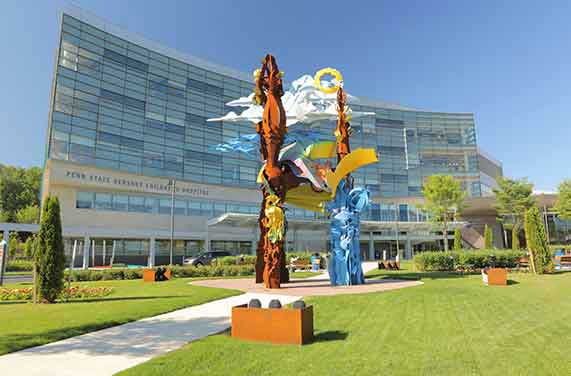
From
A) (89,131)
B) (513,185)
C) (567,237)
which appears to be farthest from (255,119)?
(567,237)

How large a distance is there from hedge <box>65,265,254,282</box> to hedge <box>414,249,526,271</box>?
12.1 m

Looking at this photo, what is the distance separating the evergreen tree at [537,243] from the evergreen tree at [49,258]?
843 inches

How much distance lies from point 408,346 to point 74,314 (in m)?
8.31

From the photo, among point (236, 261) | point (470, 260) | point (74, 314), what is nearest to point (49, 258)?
point (74, 314)

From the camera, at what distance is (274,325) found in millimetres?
6383

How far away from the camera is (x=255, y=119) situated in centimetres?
2727

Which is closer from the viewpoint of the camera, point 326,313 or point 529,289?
point 326,313

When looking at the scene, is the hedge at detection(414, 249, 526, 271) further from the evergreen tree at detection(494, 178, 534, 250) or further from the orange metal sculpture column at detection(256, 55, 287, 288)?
the evergreen tree at detection(494, 178, 534, 250)

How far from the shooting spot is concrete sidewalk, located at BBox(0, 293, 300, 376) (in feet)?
17.2

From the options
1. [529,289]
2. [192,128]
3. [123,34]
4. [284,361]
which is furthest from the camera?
[192,128]

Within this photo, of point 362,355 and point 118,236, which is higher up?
point 118,236

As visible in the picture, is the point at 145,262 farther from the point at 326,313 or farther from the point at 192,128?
the point at 326,313

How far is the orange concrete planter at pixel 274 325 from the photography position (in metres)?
6.24

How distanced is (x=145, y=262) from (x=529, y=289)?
1534 inches
